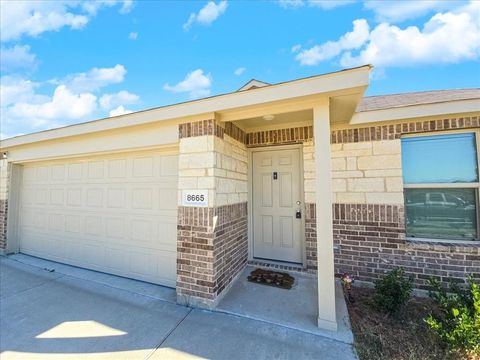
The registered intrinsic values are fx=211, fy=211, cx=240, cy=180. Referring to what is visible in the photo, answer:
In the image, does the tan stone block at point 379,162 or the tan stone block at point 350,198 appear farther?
the tan stone block at point 350,198

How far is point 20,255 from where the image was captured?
17.0ft

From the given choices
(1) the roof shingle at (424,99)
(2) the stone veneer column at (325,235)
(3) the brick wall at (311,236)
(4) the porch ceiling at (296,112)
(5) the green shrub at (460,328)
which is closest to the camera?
(5) the green shrub at (460,328)

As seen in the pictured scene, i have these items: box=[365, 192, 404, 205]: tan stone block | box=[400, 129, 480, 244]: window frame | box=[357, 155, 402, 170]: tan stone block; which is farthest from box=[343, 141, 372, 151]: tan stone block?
box=[365, 192, 404, 205]: tan stone block

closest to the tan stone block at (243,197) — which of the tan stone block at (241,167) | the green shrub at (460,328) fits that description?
the tan stone block at (241,167)

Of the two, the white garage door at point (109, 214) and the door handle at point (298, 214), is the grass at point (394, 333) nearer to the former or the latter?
the door handle at point (298, 214)

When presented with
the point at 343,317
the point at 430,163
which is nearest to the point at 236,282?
the point at 343,317

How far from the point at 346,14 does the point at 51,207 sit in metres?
8.03

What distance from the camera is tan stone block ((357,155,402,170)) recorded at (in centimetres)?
328

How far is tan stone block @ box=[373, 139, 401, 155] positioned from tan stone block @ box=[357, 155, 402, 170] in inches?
2.5

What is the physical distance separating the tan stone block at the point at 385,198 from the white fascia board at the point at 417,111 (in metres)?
1.15

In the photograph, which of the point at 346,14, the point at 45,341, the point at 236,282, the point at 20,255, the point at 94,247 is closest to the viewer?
the point at 45,341

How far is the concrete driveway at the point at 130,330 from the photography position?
6.73 ft

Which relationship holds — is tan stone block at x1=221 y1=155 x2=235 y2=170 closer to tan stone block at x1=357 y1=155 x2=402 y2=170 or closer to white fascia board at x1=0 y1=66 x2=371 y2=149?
white fascia board at x1=0 y1=66 x2=371 y2=149

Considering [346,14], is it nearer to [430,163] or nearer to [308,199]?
[430,163]
